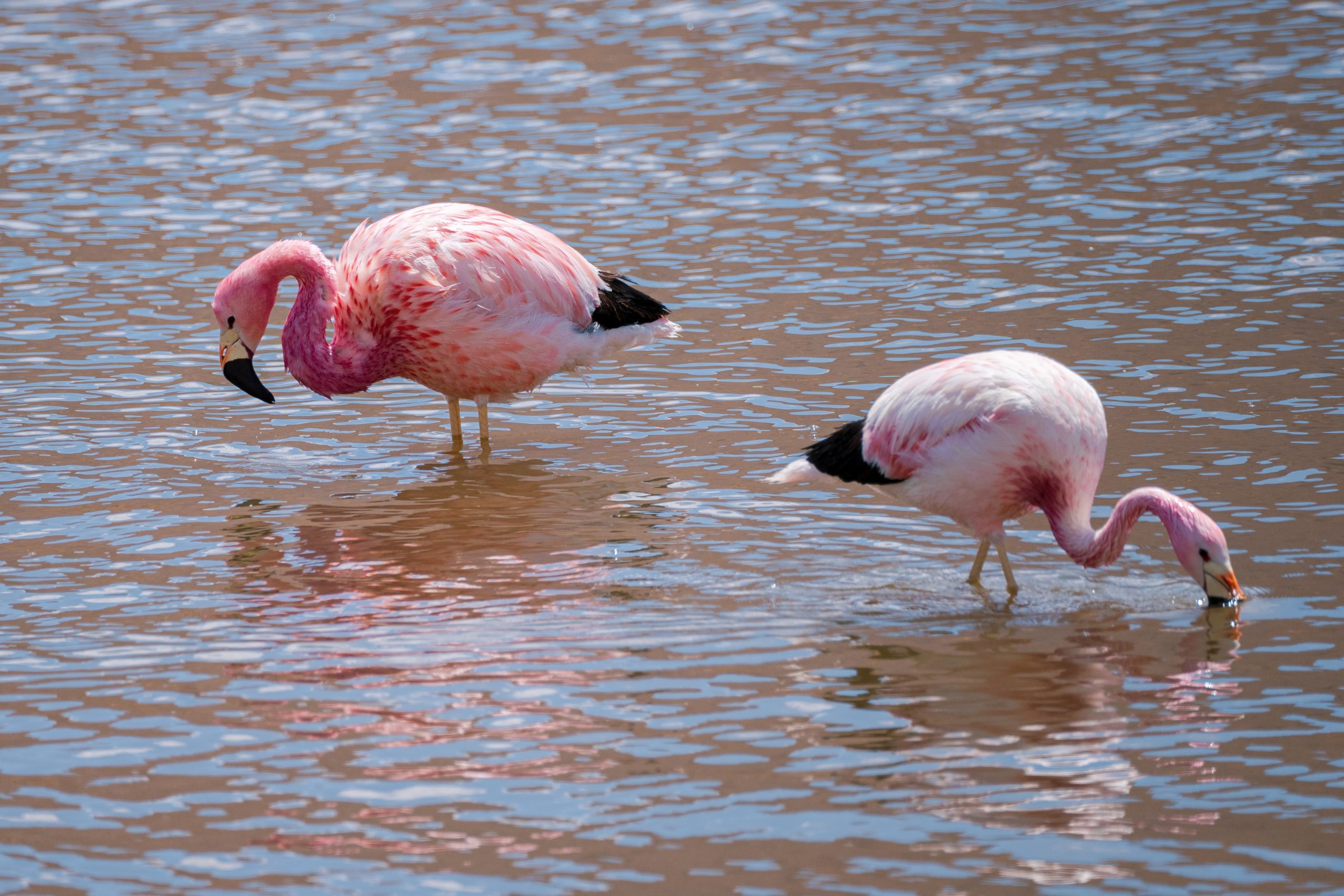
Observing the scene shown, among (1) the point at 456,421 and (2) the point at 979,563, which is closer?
(2) the point at 979,563

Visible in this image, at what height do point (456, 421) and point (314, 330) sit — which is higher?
point (314, 330)

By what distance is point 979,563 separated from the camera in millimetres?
6922

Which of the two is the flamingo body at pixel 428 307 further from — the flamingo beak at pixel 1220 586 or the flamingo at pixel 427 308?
the flamingo beak at pixel 1220 586

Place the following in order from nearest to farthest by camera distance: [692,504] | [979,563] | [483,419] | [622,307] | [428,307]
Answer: [979,563], [692,504], [428,307], [622,307], [483,419]

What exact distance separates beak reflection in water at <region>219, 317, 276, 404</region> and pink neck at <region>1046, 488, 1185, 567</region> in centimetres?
451

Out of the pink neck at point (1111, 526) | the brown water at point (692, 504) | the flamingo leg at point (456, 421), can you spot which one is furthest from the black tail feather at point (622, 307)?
the pink neck at point (1111, 526)

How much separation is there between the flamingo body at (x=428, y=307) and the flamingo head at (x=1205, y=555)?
12.3 ft

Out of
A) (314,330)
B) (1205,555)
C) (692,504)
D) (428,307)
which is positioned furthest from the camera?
(314,330)

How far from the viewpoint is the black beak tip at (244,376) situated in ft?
28.8

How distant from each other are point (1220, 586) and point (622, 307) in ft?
13.0

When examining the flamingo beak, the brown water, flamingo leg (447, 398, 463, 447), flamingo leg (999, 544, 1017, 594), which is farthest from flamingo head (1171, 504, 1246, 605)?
flamingo leg (447, 398, 463, 447)

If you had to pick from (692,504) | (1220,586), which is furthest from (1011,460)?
(692,504)

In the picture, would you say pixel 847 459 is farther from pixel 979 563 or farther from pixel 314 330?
pixel 314 330

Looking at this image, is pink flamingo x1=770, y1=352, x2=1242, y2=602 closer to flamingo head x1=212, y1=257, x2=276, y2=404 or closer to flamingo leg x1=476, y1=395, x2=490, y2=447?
flamingo leg x1=476, y1=395, x2=490, y2=447
